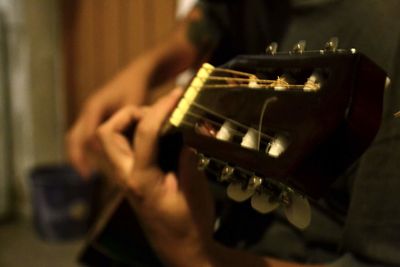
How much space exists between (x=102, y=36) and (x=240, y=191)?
58.3 inches

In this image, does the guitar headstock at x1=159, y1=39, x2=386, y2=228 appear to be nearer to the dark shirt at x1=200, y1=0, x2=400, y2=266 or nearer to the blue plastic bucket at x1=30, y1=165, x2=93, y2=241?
the dark shirt at x1=200, y1=0, x2=400, y2=266

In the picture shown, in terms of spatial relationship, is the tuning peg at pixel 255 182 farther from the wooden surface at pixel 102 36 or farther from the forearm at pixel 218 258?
the wooden surface at pixel 102 36

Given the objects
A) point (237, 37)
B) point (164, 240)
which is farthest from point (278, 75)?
point (237, 37)

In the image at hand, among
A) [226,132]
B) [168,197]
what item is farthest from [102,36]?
[226,132]

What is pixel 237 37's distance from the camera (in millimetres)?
886

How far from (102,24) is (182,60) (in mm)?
916

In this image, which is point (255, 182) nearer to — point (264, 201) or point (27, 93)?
point (264, 201)

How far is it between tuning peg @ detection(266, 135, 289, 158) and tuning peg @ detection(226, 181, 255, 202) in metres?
0.05

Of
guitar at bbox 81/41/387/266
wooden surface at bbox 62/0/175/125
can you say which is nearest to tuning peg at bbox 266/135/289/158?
guitar at bbox 81/41/387/266

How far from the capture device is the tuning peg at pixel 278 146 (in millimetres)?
354

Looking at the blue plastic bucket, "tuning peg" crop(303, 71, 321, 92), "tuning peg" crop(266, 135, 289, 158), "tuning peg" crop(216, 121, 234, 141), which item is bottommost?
the blue plastic bucket

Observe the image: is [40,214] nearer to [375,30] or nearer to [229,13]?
[229,13]

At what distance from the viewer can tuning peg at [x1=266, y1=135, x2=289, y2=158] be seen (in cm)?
35

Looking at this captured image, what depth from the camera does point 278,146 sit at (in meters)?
0.36
